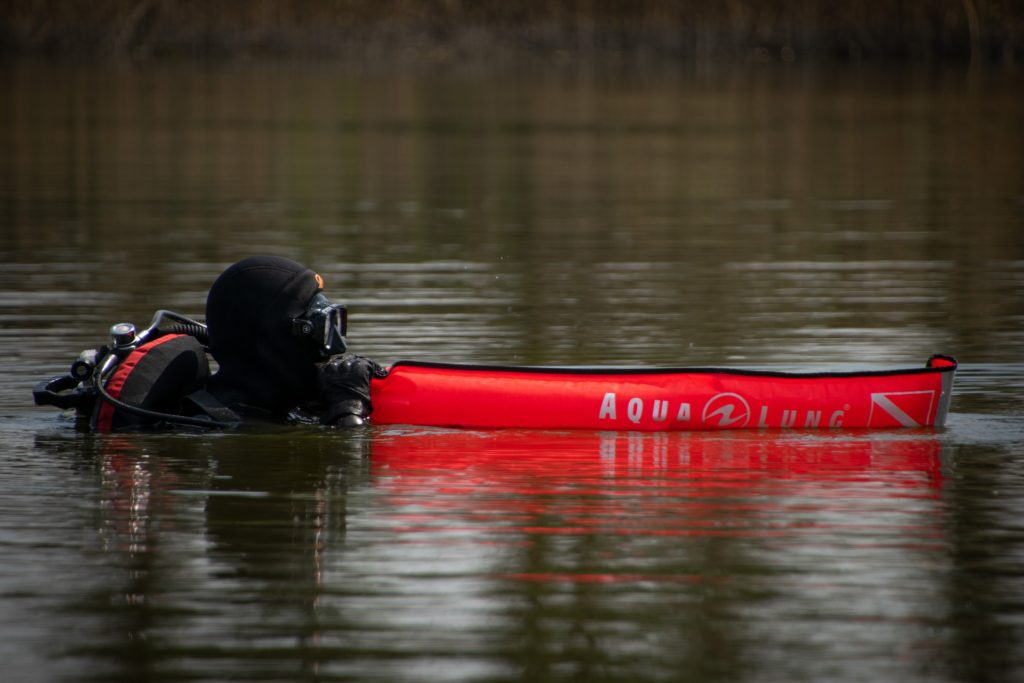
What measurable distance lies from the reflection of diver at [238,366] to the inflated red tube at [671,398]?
0.26 meters

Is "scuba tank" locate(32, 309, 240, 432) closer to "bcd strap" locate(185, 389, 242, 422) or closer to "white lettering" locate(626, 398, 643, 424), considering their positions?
"bcd strap" locate(185, 389, 242, 422)

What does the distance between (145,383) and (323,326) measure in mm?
738

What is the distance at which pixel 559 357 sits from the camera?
944 centimetres

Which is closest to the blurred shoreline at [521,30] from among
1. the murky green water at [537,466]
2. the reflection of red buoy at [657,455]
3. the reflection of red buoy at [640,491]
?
the murky green water at [537,466]

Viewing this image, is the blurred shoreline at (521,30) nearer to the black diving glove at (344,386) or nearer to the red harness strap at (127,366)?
the black diving glove at (344,386)

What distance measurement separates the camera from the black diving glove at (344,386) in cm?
739

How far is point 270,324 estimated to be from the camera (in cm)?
A: 707

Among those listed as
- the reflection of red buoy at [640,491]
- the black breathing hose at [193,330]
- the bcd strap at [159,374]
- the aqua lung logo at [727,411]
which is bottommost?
the reflection of red buoy at [640,491]

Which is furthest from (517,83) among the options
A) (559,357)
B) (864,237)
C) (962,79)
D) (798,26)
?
(559,357)

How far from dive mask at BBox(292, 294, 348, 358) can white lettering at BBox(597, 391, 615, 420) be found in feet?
3.55

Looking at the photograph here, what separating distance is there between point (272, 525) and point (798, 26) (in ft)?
186

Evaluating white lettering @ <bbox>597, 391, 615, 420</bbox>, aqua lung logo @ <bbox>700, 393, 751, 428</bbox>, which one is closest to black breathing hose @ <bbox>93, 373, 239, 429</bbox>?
white lettering @ <bbox>597, 391, 615, 420</bbox>

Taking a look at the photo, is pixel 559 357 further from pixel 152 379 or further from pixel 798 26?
pixel 798 26

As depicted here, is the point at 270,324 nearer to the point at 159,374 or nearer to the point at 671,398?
the point at 159,374
